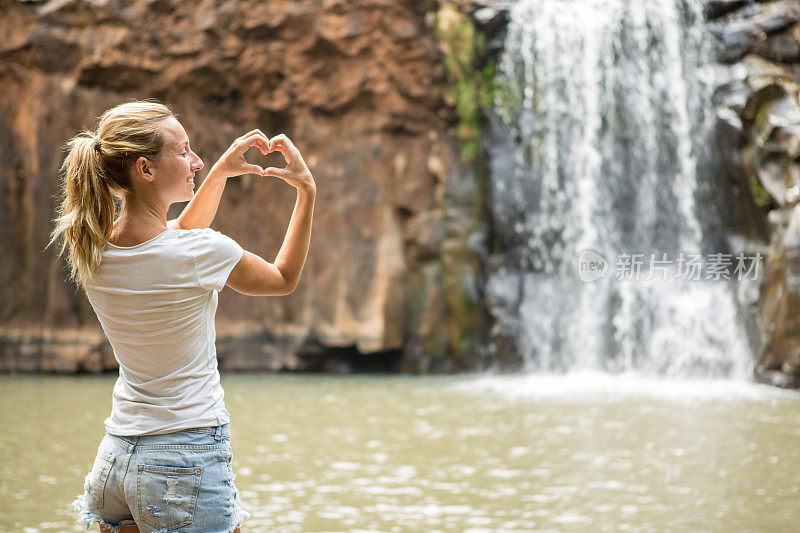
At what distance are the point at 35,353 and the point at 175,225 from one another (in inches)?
451

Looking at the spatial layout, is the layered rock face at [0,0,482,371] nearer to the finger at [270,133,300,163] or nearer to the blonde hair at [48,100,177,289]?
the finger at [270,133,300,163]

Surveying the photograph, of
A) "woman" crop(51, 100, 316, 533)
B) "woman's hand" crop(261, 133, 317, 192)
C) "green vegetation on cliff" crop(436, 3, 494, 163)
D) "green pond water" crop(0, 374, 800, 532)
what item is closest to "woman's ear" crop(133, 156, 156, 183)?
"woman" crop(51, 100, 316, 533)

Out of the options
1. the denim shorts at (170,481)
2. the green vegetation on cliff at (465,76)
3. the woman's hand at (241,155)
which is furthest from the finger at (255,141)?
the green vegetation on cliff at (465,76)

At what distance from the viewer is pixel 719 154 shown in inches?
501

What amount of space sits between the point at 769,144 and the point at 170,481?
11134mm

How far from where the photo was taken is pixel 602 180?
44.3 ft

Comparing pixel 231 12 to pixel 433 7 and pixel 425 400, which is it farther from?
pixel 425 400

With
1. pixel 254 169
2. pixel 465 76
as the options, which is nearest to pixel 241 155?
pixel 254 169

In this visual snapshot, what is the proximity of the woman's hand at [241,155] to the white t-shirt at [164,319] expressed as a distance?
0.83ft

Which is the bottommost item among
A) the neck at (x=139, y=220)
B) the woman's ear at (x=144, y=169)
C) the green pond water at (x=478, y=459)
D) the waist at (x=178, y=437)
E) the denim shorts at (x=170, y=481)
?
the green pond water at (x=478, y=459)

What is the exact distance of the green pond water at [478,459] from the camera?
4.41 meters

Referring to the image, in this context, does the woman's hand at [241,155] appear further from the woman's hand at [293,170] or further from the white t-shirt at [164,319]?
the white t-shirt at [164,319]

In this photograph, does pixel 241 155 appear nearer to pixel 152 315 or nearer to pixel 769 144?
pixel 152 315

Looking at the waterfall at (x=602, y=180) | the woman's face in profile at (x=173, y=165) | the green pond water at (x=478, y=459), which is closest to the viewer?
the woman's face in profile at (x=173, y=165)
